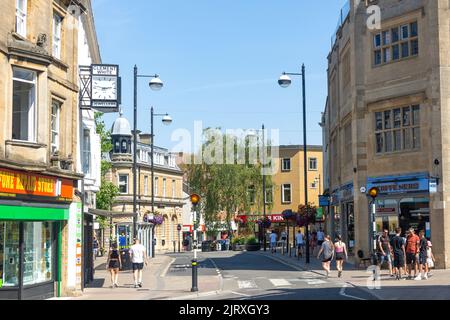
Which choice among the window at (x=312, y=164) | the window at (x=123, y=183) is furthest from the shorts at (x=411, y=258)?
the window at (x=312, y=164)

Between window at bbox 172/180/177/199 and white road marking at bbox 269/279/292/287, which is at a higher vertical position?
window at bbox 172/180/177/199

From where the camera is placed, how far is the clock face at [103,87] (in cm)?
2288

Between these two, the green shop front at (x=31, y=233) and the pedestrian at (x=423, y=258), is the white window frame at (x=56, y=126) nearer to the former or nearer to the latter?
the green shop front at (x=31, y=233)

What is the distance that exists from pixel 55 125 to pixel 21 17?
3432 mm

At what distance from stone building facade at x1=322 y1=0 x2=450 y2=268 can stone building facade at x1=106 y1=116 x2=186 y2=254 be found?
37096 mm

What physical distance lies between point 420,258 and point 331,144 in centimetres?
1914

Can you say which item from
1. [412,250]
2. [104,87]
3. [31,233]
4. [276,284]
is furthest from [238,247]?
Result: [31,233]

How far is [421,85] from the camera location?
94.6 feet

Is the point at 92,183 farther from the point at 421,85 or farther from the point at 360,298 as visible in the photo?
the point at 421,85

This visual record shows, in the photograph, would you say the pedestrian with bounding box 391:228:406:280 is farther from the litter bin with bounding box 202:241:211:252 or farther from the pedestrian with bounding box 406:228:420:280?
the litter bin with bounding box 202:241:211:252

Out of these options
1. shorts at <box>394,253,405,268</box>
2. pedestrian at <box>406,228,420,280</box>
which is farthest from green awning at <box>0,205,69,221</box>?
pedestrian at <box>406,228,420,280</box>

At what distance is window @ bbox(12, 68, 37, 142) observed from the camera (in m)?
18.6

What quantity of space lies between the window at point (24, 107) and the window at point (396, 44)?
17177mm

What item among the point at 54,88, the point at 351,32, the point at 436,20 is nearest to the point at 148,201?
the point at 351,32
